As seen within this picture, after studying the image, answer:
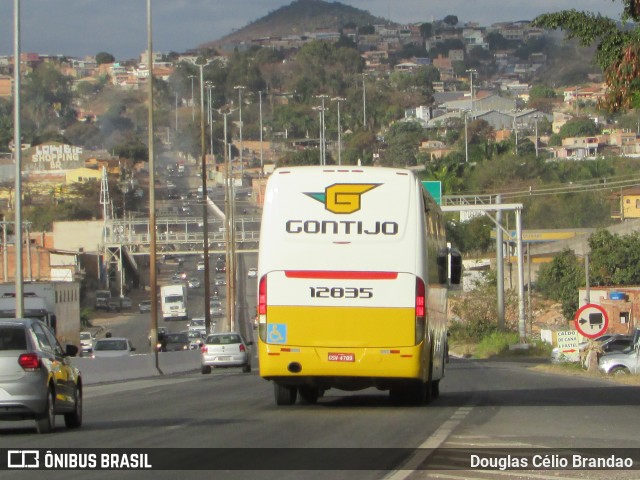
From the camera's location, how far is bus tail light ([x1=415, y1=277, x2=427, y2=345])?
1922cm

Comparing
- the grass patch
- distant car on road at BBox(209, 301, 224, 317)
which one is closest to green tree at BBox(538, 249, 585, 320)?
the grass patch

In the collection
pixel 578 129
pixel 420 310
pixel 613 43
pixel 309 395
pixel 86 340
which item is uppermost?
pixel 578 129

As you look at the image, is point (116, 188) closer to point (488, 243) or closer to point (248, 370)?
point (488, 243)

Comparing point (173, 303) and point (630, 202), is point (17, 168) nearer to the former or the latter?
point (173, 303)

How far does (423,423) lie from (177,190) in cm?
12408

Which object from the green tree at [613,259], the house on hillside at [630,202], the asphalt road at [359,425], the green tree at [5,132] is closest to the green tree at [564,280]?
the green tree at [613,259]

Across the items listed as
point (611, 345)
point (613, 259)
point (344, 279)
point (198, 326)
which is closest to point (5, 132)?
point (198, 326)

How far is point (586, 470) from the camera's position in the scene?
505 inches

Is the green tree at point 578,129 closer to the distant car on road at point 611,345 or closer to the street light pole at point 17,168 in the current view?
the distant car on road at point 611,345

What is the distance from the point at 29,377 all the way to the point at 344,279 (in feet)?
17.0

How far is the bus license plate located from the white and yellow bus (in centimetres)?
1

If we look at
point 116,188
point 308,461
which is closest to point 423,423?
point 308,461

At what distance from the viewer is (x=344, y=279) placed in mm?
19344

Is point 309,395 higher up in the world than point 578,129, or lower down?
lower down
